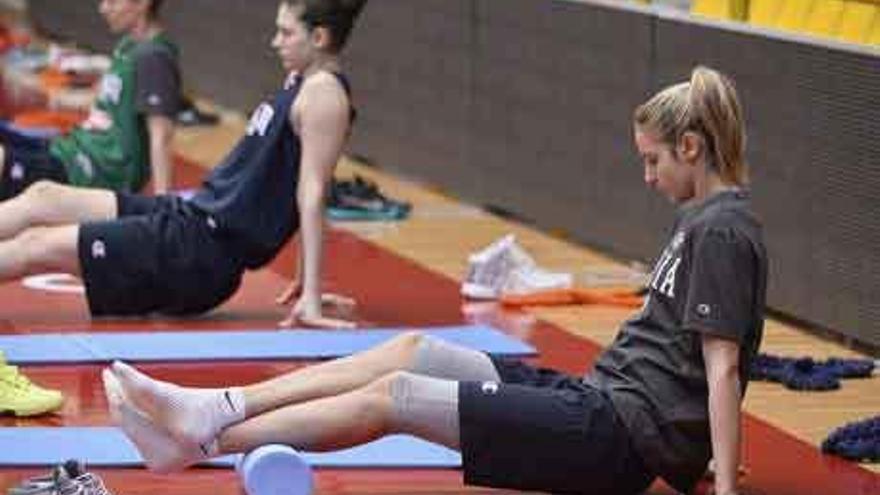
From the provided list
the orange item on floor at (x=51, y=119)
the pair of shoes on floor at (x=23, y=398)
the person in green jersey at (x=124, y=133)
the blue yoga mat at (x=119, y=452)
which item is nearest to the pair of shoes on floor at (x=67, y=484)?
the blue yoga mat at (x=119, y=452)

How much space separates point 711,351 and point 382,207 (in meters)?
5.88

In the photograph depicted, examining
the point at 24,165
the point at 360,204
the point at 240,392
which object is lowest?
the point at 360,204

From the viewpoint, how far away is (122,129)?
1162 centimetres

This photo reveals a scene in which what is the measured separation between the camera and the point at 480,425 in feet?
23.1

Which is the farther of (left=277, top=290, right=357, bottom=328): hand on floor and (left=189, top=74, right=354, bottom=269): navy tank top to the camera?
(left=189, top=74, right=354, bottom=269): navy tank top

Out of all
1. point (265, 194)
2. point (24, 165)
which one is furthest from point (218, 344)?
point (24, 165)

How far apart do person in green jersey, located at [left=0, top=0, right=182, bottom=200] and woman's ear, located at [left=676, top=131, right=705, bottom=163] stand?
4443 mm

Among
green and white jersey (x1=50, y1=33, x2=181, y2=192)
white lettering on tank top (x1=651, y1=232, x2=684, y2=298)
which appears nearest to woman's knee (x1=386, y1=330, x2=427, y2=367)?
white lettering on tank top (x1=651, y1=232, x2=684, y2=298)

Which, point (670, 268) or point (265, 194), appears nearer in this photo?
point (670, 268)

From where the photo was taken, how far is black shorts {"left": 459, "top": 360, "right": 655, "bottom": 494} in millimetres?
7043

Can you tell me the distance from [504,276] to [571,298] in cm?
32

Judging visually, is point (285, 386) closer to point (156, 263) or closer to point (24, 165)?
point (156, 263)

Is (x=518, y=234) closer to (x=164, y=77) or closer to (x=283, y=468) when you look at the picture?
(x=164, y=77)

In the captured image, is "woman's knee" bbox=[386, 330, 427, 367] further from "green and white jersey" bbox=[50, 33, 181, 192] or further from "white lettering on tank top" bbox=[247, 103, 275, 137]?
"green and white jersey" bbox=[50, 33, 181, 192]
